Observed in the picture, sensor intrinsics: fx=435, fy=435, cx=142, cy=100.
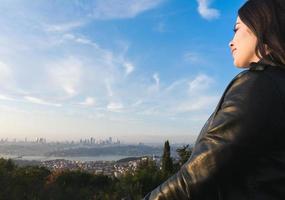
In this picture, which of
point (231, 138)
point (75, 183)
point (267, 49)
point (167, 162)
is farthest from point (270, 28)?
point (75, 183)

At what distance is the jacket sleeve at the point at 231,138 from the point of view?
1.23 meters

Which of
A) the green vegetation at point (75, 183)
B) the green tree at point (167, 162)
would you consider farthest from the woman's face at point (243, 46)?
the green tree at point (167, 162)

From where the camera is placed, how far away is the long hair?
1398mm

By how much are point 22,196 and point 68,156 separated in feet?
457

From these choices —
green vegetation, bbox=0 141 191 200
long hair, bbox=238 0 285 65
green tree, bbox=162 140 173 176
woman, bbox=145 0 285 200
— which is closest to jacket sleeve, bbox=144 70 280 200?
woman, bbox=145 0 285 200

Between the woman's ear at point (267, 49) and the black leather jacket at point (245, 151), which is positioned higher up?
the woman's ear at point (267, 49)

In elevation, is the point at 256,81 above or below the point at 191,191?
above

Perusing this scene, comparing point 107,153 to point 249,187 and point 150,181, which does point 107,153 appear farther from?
point 249,187

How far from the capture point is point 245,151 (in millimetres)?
1236

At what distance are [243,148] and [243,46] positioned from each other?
1.34 feet

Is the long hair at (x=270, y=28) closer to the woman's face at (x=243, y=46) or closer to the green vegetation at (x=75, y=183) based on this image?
the woman's face at (x=243, y=46)

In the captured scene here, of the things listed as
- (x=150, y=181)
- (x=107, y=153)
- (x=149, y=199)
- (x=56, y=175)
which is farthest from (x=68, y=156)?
(x=149, y=199)

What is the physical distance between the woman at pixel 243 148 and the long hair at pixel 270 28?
54 millimetres

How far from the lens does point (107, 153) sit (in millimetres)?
186250
